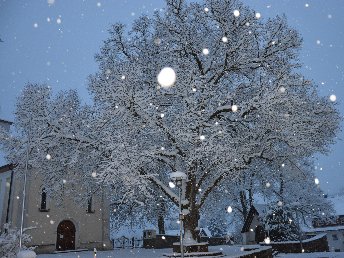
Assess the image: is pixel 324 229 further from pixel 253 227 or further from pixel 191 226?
pixel 191 226

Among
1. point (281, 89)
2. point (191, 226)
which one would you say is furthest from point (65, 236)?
point (281, 89)

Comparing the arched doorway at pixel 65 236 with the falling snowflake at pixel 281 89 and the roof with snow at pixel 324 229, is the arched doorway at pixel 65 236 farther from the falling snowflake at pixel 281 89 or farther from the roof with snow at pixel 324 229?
the roof with snow at pixel 324 229

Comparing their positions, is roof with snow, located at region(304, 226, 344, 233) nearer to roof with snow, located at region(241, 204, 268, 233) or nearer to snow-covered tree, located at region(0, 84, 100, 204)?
roof with snow, located at region(241, 204, 268, 233)

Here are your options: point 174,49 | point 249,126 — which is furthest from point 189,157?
point 174,49

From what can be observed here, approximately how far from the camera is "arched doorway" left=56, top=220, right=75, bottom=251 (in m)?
28.7

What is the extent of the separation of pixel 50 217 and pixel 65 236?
7.52 ft

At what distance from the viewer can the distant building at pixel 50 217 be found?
89.5 ft

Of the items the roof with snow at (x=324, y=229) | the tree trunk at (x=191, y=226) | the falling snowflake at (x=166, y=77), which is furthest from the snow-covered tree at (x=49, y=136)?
the roof with snow at (x=324, y=229)

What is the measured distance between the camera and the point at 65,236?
29234 mm

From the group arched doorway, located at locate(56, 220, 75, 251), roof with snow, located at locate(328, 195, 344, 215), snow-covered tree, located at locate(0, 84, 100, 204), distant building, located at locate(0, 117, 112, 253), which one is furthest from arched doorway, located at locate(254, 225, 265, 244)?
snow-covered tree, located at locate(0, 84, 100, 204)

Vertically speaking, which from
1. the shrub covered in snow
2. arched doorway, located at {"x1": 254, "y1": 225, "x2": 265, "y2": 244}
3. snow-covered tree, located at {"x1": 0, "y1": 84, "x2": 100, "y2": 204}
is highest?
snow-covered tree, located at {"x1": 0, "y1": 84, "x2": 100, "y2": 204}

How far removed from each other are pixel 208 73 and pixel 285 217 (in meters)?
17.1

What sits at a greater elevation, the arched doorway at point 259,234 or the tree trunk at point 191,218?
the tree trunk at point 191,218

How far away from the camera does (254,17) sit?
17.9 m
